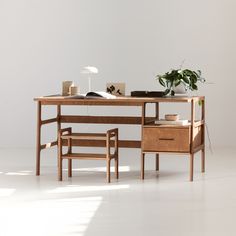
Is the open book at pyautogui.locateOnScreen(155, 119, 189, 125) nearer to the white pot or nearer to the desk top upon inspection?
the desk top

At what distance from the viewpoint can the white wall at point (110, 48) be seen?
8.26 metres

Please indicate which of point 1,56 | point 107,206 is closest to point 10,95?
point 1,56

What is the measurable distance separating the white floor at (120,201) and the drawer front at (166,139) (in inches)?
11.0

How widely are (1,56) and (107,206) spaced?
4052 millimetres

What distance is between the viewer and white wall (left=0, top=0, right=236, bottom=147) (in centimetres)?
826

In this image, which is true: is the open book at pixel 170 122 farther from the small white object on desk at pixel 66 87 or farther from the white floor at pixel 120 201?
the small white object on desk at pixel 66 87

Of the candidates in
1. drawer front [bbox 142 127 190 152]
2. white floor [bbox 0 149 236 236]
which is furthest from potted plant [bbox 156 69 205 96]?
white floor [bbox 0 149 236 236]

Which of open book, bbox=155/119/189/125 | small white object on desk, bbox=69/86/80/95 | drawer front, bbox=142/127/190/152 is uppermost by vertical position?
small white object on desk, bbox=69/86/80/95

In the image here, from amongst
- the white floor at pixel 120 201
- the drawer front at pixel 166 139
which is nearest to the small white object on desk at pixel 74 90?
the white floor at pixel 120 201

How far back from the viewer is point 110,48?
27.4ft

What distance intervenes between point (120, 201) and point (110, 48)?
360 cm

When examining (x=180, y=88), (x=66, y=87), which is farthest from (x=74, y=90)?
(x=180, y=88)

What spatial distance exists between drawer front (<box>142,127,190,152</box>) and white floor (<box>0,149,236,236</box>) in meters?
0.28

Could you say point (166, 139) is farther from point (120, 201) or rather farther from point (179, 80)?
point (120, 201)
